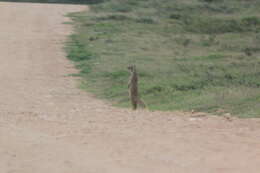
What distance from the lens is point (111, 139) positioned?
Answer: 6816 mm

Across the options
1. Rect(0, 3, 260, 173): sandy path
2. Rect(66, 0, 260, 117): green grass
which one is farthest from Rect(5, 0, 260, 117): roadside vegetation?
Rect(0, 3, 260, 173): sandy path

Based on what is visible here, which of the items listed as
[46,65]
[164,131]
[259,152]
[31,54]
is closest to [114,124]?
[164,131]

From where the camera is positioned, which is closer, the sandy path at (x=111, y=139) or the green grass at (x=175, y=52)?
the sandy path at (x=111, y=139)

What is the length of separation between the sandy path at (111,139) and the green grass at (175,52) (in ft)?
3.68

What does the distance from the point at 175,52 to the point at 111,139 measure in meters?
10.5

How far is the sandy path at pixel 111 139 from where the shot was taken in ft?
19.1

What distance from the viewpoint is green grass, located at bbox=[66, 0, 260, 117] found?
11.2 m

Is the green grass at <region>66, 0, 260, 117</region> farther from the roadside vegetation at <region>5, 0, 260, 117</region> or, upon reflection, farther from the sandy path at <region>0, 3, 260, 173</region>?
the sandy path at <region>0, 3, 260, 173</region>

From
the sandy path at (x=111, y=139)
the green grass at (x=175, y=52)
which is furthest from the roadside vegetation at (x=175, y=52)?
the sandy path at (x=111, y=139)

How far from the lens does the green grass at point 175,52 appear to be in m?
11.2

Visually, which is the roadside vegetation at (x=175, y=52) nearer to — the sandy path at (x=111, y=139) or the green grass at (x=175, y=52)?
the green grass at (x=175, y=52)

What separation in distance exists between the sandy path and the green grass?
3.68ft

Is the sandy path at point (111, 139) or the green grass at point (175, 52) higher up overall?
the sandy path at point (111, 139)

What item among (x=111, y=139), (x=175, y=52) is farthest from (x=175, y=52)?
(x=111, y=139)
